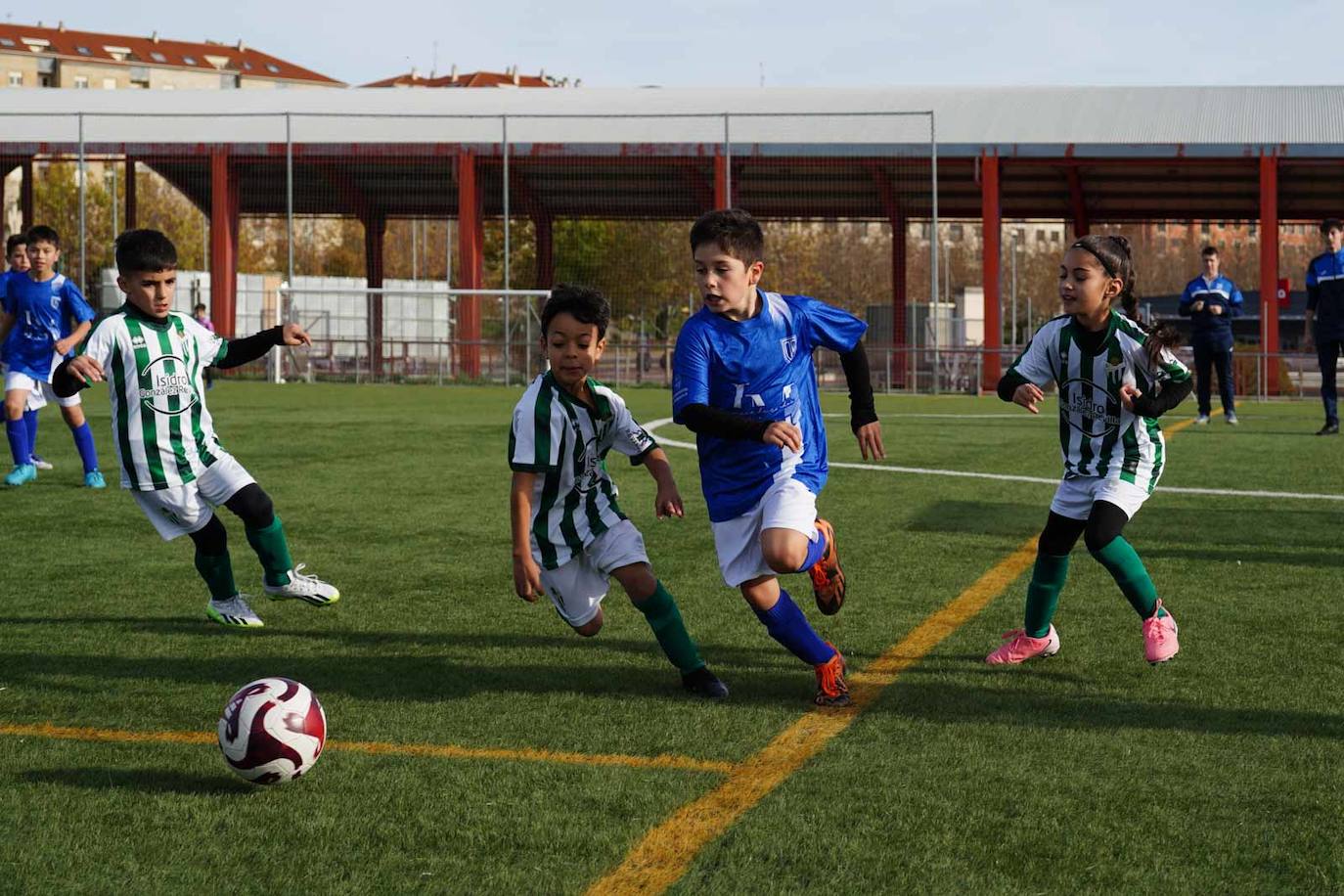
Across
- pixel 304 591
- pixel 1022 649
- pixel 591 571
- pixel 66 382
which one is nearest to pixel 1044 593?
pixel 1022 649

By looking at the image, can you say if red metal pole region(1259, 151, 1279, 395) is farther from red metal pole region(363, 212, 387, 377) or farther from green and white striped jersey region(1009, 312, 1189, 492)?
green and white striped jersey region(1009, 312, 1189, 492)

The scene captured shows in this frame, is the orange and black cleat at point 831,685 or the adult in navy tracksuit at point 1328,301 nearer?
the orange and black cleat at point 831,685

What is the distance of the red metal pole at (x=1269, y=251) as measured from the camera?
28188 mm

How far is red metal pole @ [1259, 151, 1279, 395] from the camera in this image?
28.2 metres

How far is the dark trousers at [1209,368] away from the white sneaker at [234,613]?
41.9ft

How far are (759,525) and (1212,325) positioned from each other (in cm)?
1294

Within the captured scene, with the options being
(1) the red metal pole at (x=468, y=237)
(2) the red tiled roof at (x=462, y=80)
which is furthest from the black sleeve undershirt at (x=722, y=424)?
(2) the red tiled roof at (x=462, y=80)

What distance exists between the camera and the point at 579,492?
→ 5.14 meters

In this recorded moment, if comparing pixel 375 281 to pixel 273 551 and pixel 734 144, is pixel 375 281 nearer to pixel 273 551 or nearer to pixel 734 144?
pixel 734 144

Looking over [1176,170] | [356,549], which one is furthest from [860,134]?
[356,549]

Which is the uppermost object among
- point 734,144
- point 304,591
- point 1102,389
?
point 734,144

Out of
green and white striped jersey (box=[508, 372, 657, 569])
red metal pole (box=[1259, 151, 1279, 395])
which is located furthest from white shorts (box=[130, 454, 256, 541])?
red metal pole (box=[1259, 151, 1279, 395])

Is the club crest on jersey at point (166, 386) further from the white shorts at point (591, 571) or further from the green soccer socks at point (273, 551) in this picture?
the white shorts at point (591, 571)

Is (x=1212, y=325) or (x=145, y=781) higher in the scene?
(x=1212, y=325)
